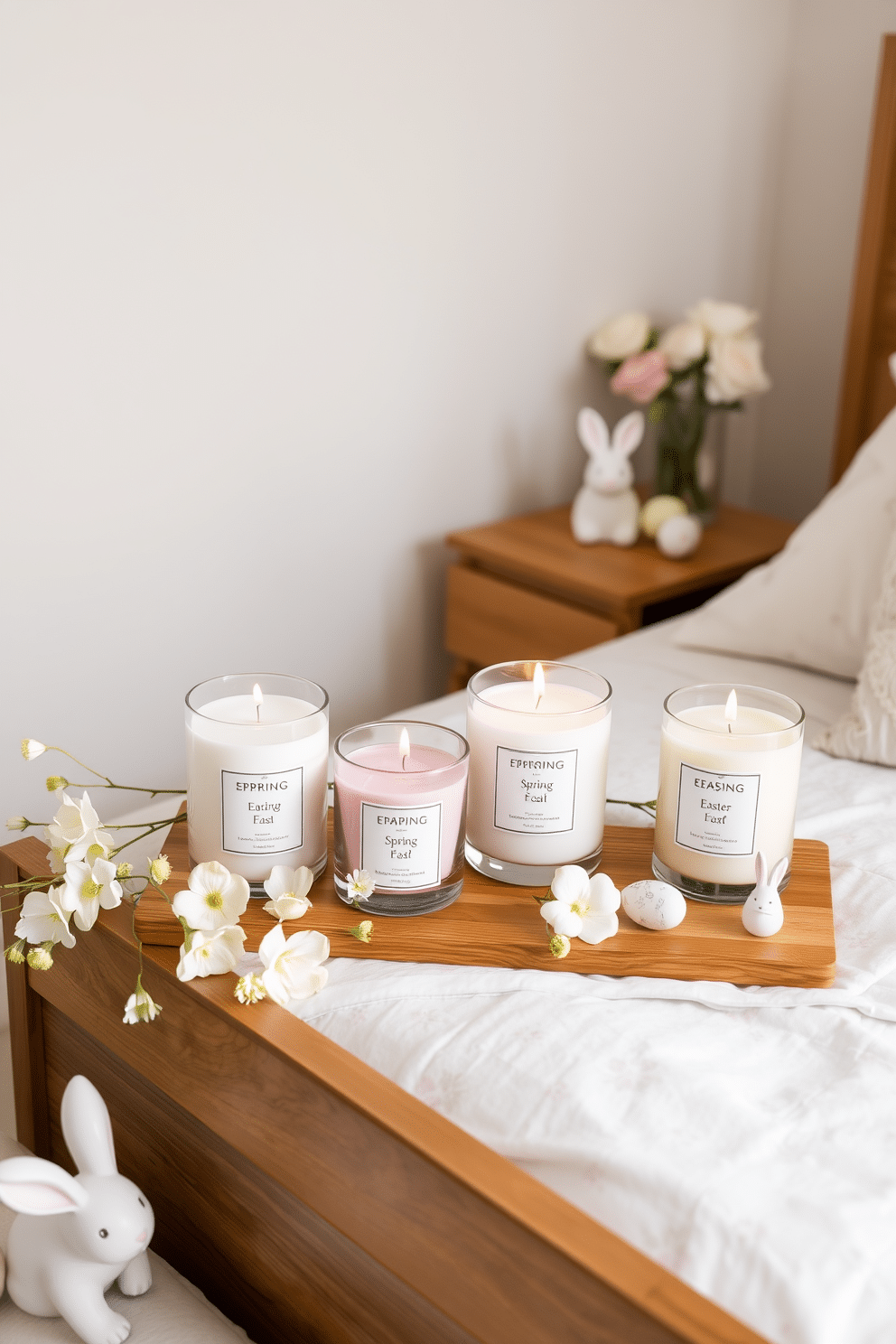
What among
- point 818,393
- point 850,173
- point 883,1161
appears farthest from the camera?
point 818,393

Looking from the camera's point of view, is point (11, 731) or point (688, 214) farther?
point (688, 214)

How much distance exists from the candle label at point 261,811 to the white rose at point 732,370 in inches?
Answer: 54.5

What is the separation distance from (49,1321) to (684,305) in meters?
1.94

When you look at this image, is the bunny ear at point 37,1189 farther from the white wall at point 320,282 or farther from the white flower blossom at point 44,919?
the white wall at point 320,282

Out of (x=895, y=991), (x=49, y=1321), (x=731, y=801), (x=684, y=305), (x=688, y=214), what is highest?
(x=688, y=214)

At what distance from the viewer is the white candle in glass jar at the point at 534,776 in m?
0.92

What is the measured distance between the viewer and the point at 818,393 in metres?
2.40

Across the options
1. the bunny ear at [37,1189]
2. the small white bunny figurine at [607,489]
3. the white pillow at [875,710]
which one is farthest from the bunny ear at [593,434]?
the bunny ear at [37,1189]

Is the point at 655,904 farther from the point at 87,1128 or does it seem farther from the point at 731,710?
the point at 87,1128

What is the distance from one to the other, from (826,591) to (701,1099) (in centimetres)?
94

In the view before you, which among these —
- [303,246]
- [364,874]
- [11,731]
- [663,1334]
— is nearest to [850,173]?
[303,246]

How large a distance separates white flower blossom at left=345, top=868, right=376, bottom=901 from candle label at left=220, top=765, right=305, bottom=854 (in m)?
0.06

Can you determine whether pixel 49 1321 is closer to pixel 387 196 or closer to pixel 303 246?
pixel 303 246

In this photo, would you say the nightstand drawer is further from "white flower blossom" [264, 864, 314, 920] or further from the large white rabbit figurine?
the large white rabbit figurine
